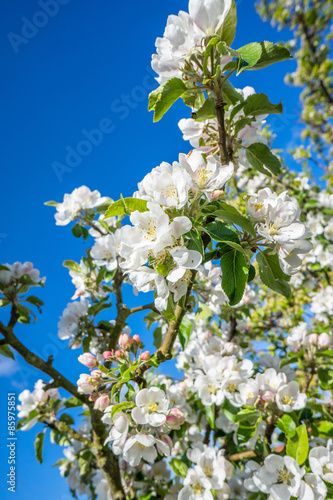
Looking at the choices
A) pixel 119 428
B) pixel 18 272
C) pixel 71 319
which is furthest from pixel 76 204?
pixel 119 428

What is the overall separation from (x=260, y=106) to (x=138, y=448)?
1246mm

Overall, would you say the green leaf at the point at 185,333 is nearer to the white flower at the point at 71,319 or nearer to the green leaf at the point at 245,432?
the green leaf at the point at 245,432

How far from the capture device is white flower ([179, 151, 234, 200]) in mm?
1009

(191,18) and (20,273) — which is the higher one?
(20,273)

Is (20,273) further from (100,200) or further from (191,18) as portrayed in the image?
(191,18)

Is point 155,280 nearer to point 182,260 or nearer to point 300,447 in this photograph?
point 182,260

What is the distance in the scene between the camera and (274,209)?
1062 mm

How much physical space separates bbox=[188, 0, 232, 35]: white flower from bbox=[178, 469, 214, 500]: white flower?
5.88 feet

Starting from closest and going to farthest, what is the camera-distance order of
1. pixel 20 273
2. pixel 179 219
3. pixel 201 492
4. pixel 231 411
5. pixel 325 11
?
pixel 179 219
pixel 201 492
pixel 231 411
pixel 20 273
pixel 325 11

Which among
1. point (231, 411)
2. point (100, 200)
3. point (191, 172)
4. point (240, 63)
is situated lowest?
point (231, 411)

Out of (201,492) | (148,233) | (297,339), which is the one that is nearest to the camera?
(148,233)

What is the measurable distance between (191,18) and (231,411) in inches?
66.1

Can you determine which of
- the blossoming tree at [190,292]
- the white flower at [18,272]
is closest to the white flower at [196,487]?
the blossoming tree at [190,292]

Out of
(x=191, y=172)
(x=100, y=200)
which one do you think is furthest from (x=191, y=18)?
(x=100, y=200)
